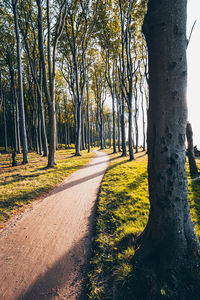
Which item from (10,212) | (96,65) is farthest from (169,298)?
(96,65)

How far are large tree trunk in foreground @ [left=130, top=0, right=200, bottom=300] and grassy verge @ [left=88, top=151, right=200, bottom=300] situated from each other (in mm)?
331

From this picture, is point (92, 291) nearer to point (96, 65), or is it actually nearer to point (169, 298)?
point (169, 298)

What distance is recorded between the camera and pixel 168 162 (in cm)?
195

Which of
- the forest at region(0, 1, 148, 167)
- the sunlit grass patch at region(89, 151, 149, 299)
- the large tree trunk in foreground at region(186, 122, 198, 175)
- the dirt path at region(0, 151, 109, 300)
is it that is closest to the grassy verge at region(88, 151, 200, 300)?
the sunlit grass patch at region(89, 151, 149, 299)

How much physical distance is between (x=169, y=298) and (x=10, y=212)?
4221 mm

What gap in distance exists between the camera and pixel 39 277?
2.21m

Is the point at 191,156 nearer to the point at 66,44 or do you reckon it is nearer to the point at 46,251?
the point at 46,251

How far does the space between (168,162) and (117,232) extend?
79.6 inches

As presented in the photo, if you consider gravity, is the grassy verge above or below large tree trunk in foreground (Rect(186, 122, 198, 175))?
below

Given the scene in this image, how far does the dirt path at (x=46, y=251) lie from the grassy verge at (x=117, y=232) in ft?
0.86

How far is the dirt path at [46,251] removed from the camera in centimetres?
206

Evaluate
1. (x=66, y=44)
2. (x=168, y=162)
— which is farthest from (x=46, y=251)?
(x=66, y=44)

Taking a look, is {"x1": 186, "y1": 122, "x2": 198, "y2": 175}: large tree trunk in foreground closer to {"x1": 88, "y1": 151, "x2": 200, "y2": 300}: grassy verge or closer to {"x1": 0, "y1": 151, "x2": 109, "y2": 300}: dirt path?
{"x1": 88, "y1": 151, "x2": 200, "y2": 300}: grassy verge

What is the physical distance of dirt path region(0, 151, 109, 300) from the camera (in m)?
2.06
